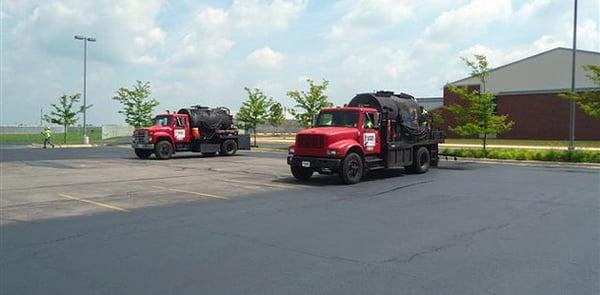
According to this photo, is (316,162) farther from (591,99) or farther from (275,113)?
(275,113)

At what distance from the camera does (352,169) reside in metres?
15.7

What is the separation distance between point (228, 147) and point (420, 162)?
Result: 44.7 feet

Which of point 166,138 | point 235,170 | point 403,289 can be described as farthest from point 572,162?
point 403,289

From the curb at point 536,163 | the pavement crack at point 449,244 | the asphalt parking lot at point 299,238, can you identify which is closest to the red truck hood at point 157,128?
the asphalt parking lot at point 299,238

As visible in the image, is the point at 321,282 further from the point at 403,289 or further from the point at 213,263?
the point at 213,263

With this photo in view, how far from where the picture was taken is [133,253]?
7.02m

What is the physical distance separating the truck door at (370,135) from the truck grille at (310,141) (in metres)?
1.47

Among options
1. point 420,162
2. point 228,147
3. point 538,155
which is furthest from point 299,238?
point 228,147

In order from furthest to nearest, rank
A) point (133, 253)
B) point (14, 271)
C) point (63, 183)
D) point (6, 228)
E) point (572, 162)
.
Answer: point (572, 162) → point (63, 183) → point (6, 228) → point (133, 253) → point (14, 271)

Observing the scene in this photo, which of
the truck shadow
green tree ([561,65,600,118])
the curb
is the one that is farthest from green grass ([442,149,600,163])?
the truck shadow

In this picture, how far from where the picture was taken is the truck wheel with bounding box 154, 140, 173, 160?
26.6 m

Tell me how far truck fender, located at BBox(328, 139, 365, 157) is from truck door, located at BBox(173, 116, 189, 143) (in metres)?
14.3

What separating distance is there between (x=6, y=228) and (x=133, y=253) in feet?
10.8

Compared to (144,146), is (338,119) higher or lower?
higher
